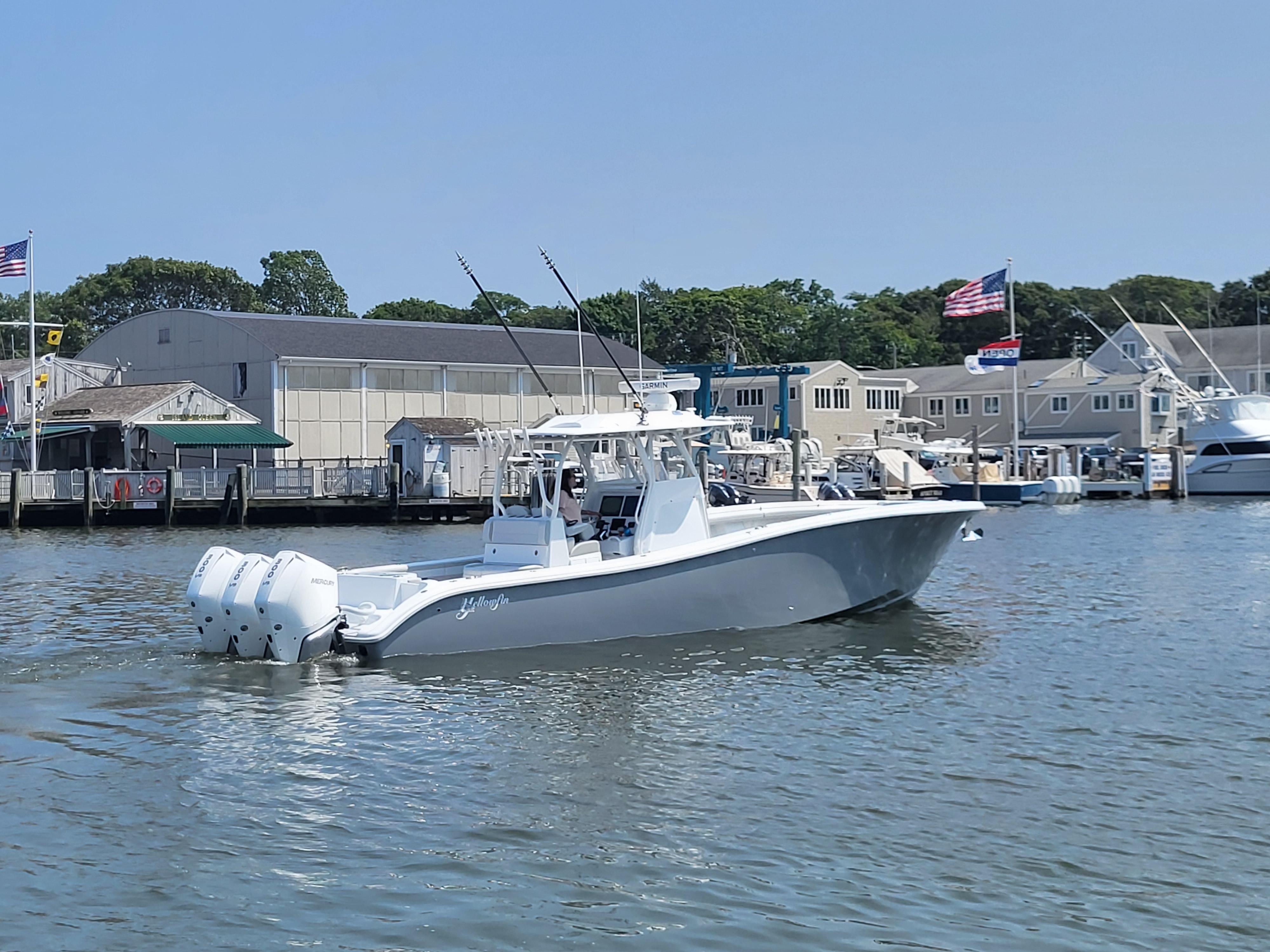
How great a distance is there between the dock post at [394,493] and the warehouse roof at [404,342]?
1190 cm

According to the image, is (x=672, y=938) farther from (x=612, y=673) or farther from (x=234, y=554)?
(x=234, y=554)

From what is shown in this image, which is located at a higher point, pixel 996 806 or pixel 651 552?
pixel 651 552

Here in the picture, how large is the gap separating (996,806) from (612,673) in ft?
19.1

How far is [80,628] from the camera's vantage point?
62.1ft

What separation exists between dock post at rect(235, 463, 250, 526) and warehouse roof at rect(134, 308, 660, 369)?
12.1 metres

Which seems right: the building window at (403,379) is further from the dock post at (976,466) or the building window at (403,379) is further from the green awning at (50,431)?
the dock post at (976,466)

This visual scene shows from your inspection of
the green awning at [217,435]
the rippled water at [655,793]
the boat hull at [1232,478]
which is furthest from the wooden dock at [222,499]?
the boat hull at [1232,478]

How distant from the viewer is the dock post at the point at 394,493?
1738 inches

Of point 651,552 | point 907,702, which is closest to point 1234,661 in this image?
point 907,702

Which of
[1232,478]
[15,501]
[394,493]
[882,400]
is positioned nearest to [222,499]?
[394,493]

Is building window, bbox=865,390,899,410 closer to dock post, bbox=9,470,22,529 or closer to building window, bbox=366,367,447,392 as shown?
building window, bbox=366,367,447,392

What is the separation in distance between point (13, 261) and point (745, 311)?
217ft

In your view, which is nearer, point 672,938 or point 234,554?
point 672,938

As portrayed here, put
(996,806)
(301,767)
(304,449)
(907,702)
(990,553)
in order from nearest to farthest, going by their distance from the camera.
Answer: (996,806) < (301,767) < (907,702) < (990,553) < (304,449)
